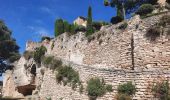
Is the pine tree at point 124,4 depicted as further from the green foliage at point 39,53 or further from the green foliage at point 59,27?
the green foliage at point 39,53

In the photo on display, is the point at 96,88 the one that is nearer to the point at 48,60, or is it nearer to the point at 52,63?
the point at 52,63

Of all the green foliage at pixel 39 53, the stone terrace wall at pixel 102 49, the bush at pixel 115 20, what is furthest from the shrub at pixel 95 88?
the green foliage at pixel 39 53

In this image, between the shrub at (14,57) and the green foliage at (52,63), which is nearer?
the green foliage at (52,63)

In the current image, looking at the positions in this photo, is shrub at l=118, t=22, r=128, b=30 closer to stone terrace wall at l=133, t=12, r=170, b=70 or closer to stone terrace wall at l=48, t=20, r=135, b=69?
stone terrace wall at l=48, t=20, r=135, b=69

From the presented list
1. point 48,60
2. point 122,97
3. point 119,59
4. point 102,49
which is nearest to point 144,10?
point 102,49

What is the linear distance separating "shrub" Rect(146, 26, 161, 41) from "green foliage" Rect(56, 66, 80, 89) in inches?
244

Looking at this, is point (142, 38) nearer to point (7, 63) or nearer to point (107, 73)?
point (107, 73)

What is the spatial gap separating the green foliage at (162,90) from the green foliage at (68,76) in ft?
21.4

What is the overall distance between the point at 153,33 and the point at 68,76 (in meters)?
7.05

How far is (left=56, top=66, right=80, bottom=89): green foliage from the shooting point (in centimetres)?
2167

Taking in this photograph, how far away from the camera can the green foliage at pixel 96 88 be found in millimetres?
18545

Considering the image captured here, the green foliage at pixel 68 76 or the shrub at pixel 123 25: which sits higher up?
the shrub at pixel 123 25

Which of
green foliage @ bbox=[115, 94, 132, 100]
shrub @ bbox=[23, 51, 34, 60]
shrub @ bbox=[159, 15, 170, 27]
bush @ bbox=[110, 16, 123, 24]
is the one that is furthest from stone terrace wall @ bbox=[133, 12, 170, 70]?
shrub @ bbox=[23, 51, 34, 60]

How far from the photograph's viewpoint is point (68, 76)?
2312 cm
